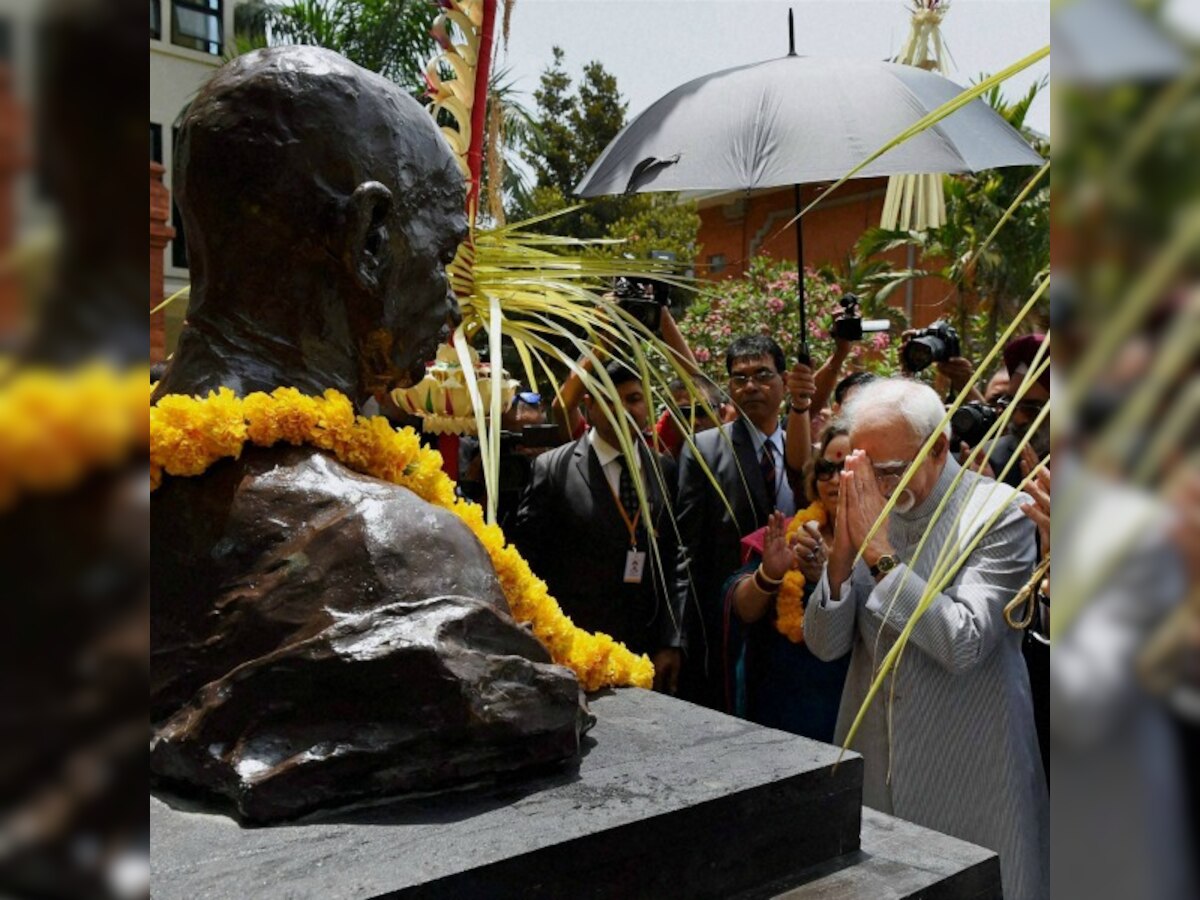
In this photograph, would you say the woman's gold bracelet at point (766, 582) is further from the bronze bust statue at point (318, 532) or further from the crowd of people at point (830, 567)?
the bronze bust statue at point (318, 532)

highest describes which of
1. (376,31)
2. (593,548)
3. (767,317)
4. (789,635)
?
(376,31)

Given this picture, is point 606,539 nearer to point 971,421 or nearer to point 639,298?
point 639,298

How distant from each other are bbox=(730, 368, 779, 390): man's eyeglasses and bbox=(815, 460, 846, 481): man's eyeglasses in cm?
87

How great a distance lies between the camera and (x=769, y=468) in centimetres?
439

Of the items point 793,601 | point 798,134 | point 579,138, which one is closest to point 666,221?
point 579,138

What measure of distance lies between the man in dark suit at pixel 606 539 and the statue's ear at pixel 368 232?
189 centimetres

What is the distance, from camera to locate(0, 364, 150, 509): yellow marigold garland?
247 millimetres

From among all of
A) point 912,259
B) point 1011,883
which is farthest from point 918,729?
point 912,259

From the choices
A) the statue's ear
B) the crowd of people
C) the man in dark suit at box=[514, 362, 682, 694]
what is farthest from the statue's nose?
the man in dark suit at box=[514, 362, 682, 694]

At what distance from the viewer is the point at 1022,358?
159 inches

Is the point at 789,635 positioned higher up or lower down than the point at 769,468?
lower down

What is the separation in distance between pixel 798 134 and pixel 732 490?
126cm

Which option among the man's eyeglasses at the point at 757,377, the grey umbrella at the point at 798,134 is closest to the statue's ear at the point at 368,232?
the grey umbrella at the point at 798,134

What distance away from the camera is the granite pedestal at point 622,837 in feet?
5.53
